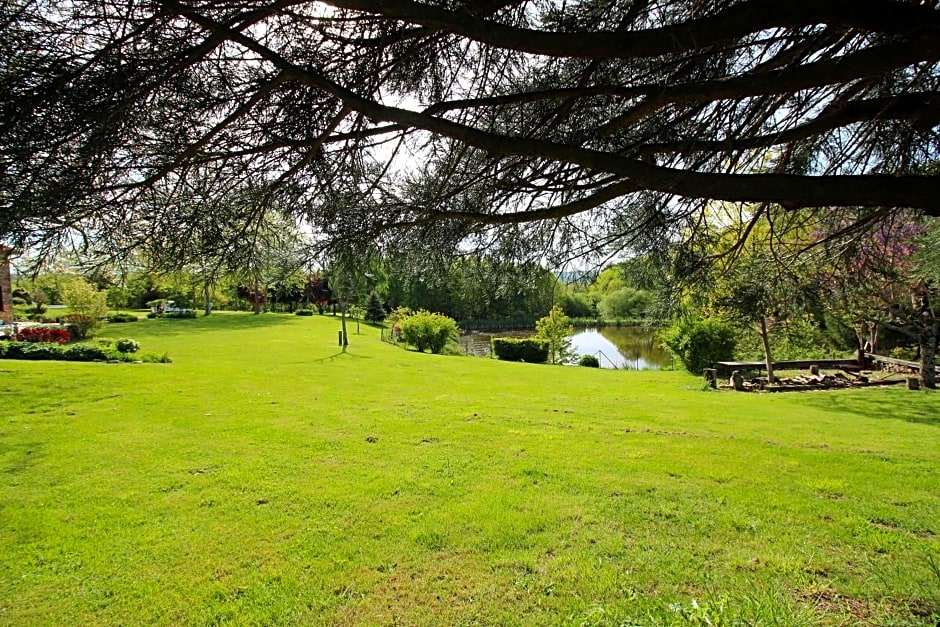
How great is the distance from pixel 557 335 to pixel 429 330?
20.8 ft

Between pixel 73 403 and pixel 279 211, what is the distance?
280 inches

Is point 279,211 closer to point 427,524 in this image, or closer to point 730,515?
point 427,524

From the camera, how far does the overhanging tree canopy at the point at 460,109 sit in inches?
67.2

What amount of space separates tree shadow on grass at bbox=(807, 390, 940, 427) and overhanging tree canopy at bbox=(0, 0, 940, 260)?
8164mm

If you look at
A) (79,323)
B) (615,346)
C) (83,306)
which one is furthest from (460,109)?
(615,346)

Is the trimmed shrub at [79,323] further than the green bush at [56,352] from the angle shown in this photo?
Yes

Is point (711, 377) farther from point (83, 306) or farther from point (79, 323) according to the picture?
point (79, 323)

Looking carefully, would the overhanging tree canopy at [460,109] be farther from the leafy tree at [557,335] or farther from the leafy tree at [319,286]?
the leafy tree at [557,335]

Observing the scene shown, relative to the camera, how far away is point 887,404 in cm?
1004

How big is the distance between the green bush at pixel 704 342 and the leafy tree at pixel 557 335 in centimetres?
619

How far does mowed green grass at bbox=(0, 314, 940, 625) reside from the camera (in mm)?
2621

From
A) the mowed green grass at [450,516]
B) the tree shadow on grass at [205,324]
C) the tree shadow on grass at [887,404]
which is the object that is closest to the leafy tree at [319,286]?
the mowed green grass at [450,516]

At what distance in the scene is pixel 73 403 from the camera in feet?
24.2

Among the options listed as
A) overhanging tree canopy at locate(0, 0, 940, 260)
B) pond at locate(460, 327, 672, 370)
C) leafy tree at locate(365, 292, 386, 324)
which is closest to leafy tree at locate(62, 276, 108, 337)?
pond at locate(460, 327, 672, 370)
